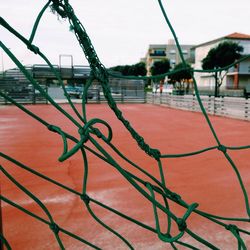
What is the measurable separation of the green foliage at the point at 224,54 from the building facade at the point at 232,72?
5.93m

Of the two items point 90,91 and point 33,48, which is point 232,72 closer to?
point 90,91

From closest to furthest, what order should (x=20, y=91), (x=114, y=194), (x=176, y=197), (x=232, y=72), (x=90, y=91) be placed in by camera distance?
(x=176, y=197) < (x=114, y=194) < (x=20, y=91) < (x=90, y=91) < (x=232, y=72)

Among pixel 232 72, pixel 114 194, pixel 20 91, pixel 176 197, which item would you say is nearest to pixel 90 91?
pixel 20 91

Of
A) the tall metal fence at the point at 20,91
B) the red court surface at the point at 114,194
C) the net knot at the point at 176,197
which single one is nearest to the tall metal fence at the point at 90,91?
the tall metal fence at the point at 20,91

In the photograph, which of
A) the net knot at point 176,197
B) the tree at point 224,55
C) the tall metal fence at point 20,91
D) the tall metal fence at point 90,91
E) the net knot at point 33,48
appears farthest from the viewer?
the tree at point 224,55

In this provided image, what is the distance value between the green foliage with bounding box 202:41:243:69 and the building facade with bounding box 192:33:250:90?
5932mm

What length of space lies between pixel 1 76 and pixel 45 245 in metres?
24.2

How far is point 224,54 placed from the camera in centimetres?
2955

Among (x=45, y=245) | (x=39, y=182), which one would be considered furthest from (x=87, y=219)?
(x=39, y=182)

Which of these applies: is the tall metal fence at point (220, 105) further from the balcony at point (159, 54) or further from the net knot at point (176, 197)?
the balcony at point (159, 54)

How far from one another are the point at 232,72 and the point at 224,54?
36.5 feet

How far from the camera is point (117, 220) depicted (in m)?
3.11

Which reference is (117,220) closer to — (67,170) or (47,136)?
(67,170)

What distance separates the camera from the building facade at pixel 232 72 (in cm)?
3847
